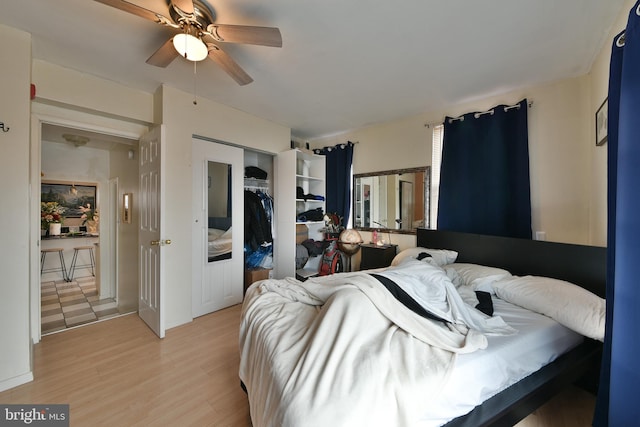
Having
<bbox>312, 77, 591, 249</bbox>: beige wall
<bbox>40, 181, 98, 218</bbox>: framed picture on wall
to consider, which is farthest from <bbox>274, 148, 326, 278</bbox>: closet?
<bbox>40, 181, 98, 218</bbox>: framed picture on wall

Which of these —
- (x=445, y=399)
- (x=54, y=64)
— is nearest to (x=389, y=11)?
(x=445, y=399)

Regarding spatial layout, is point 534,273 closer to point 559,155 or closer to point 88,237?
point 559,155

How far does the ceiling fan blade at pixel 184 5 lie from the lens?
1.33 m

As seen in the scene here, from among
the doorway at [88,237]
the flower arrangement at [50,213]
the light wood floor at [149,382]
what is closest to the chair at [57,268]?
the doorway at [88,237]

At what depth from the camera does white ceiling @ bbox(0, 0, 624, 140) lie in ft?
4.75

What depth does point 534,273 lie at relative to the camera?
2.05 meters

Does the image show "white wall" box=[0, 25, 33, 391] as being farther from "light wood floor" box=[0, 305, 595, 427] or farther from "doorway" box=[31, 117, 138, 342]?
"doorway" box=[31, 117, 138, 342]

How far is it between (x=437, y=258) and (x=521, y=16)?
1.94m

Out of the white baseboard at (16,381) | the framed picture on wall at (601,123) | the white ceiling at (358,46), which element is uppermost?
the white ceiling at (358,46)

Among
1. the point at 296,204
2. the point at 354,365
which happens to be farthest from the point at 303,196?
the point at 354,365

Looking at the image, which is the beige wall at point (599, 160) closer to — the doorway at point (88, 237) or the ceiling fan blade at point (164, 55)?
the ceiling fan blade at point (164, 55)

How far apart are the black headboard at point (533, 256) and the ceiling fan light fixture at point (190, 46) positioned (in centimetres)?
272

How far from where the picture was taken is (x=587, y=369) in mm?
1494

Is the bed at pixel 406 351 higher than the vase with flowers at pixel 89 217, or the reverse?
the vase with flowers at pixel 89 217
